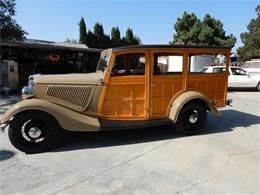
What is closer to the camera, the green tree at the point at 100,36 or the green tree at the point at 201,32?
the green tree at the point at 201,32

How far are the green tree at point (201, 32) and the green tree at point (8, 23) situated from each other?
19.8 metres

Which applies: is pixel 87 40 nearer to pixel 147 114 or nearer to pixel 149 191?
pixel 147 114

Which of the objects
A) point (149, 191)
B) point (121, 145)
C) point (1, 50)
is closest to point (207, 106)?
point (121, 145)

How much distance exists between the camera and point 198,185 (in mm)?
3438

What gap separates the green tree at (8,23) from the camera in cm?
1908

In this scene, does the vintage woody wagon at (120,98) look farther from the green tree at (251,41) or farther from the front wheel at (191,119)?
the green tree at (251,41)

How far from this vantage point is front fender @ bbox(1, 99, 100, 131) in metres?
4.48

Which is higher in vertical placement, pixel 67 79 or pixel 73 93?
pixel 67 79

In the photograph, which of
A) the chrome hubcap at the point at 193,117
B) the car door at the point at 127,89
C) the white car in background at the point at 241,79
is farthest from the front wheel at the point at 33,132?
the white car in background at the point at 241,79

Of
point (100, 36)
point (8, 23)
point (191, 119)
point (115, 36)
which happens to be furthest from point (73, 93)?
point (115, 36)

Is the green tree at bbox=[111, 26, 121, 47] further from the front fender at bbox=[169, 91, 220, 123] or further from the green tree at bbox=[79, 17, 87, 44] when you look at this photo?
the front fender at bbox=[169, 91, 220, 123]

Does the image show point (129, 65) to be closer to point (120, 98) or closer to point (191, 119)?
point (120, 98)

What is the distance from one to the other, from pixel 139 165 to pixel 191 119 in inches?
84.2

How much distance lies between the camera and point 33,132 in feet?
15.2
